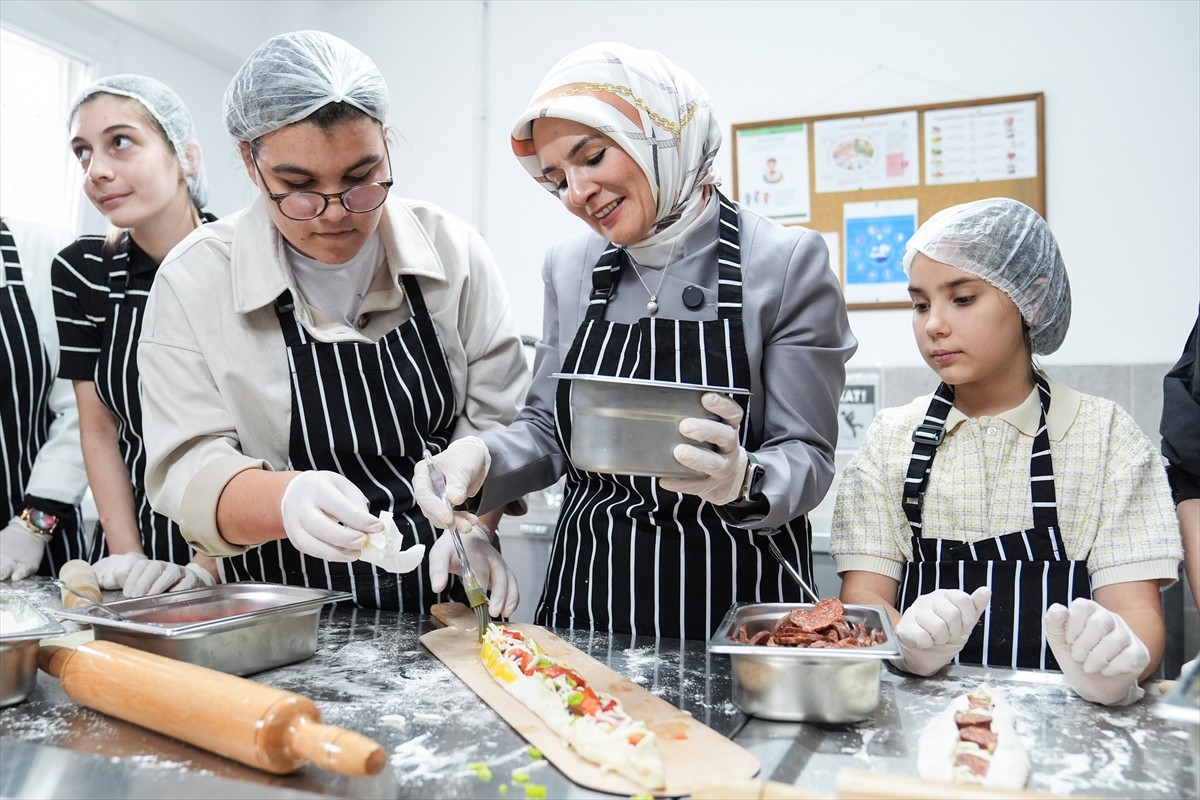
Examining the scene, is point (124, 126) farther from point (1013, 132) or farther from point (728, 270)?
point (1013, 132)

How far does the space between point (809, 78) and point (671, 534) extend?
8.98 feet

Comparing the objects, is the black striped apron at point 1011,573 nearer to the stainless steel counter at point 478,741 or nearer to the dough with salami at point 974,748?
the stainless steel counter at point 478,741

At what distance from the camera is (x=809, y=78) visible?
3.88 metres

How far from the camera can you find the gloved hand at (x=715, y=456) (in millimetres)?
1319

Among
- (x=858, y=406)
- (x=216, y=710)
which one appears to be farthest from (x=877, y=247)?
(x=216, y=710)

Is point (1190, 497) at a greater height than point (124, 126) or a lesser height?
lesser

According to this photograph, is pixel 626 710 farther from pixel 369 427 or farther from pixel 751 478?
pixel 369 427

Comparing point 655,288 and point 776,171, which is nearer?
point 655,288

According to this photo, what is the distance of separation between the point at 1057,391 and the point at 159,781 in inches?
62.3

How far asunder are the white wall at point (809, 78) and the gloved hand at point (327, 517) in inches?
82.4

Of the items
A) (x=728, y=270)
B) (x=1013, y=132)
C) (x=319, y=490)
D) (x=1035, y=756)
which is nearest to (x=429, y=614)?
(x=319, y=490)

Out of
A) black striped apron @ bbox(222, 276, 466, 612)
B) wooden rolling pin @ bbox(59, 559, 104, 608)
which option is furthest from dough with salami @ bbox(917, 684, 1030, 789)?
wooden rolling pin @ bbox(59, 559, 104, 608)

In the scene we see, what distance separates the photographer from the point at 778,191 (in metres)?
3.92

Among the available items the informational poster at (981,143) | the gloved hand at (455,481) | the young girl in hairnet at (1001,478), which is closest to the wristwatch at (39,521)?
the gloved hand at (455,481)
